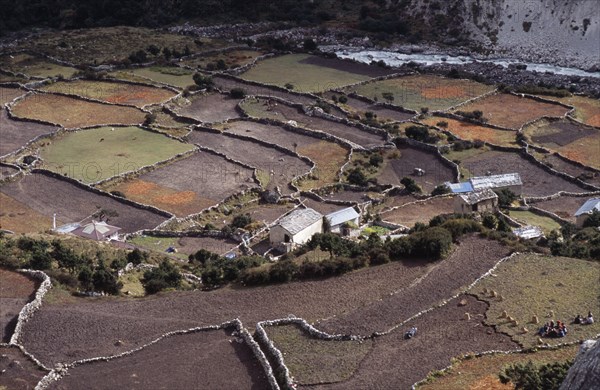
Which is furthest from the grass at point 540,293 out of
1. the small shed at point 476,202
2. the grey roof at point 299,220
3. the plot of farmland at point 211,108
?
the plot of farmland at point 211,108

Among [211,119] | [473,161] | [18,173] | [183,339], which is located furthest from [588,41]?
[183,339]

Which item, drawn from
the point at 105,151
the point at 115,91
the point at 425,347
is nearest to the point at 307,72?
the point at 115,91

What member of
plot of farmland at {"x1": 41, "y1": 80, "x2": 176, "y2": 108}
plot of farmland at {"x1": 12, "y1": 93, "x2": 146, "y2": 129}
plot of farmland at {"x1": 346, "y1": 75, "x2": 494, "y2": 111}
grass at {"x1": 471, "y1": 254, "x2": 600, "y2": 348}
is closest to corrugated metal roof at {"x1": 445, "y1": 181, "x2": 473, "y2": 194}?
plot of farmland at {"x1": 346, "y1": 75, "x2": 494, "y2": 111}

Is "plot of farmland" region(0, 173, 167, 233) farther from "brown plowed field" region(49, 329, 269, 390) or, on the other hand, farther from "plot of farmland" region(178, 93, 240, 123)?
"brown plowed field" region(49, 329, 269, 390)

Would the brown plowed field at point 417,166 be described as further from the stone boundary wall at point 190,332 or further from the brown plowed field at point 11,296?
the stone boundary wall at point 190,332

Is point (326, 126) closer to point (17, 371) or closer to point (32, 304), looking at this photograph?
point (32, 304)

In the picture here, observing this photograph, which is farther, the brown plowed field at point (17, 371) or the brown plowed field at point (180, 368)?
the brown plowed field at point (17, 371)
